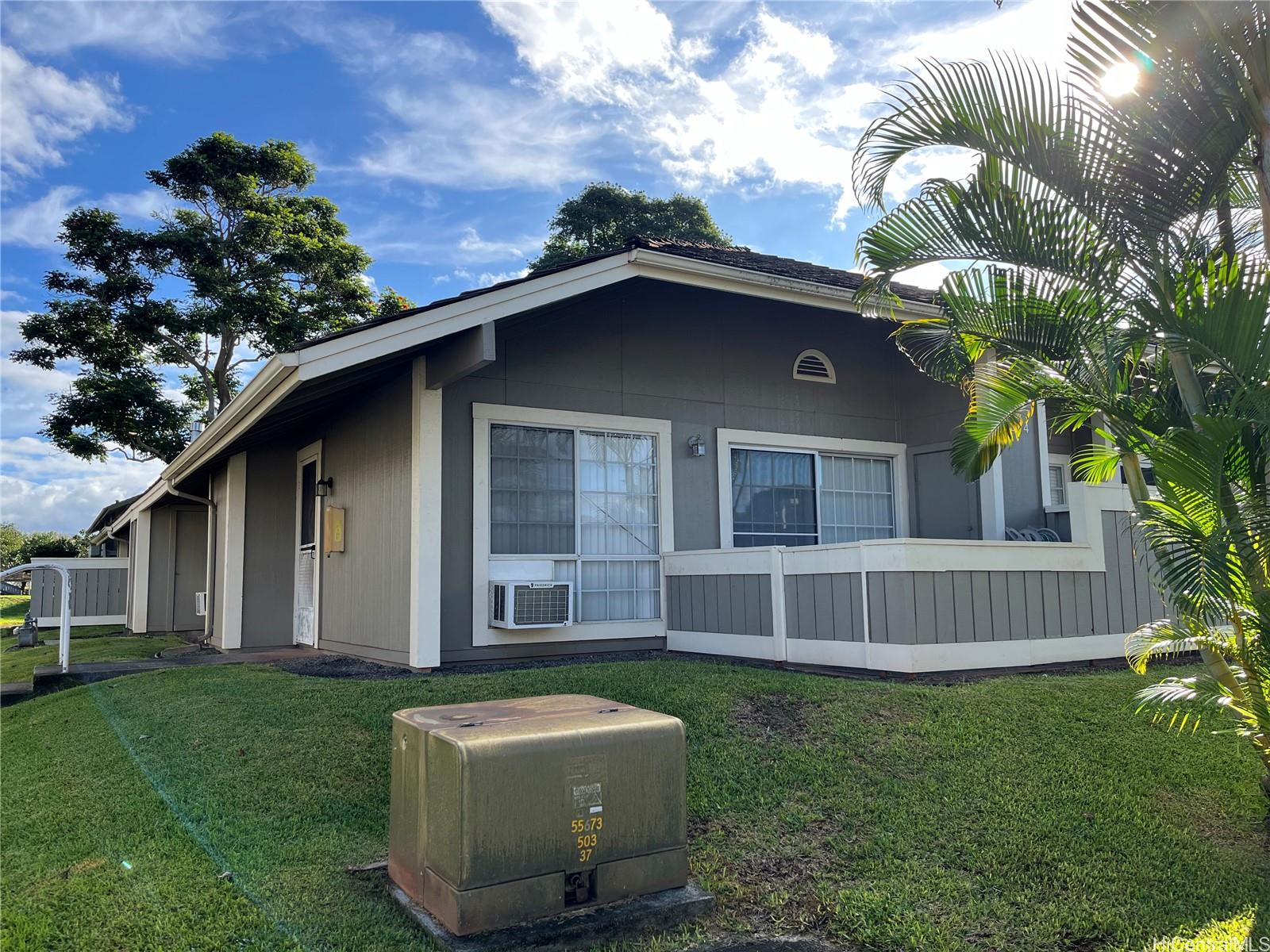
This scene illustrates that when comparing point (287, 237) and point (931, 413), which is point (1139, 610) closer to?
point (931, 413)

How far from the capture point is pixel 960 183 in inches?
196

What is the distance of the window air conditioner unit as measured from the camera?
26.1 feet

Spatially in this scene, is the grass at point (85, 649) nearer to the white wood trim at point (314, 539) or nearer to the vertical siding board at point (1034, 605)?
the white wood trim at point (314, 539)

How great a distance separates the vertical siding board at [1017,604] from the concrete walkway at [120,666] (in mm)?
7110

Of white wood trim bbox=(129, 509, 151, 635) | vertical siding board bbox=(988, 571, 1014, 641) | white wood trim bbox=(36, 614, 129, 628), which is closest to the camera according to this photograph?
vertical siding board bbox=(988, 571, 1014, 641)

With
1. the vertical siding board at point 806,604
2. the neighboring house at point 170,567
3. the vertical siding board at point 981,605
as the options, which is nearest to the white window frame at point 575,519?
the vertical siding board at point 806,604

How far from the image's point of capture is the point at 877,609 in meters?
6.67

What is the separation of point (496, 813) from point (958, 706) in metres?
3.56

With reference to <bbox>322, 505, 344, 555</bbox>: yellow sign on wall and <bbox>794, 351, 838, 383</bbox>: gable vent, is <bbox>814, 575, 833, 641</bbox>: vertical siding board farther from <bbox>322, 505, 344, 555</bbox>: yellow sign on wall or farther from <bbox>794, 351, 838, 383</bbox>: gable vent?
<bbox>322, 505, 344, 555</bbox>: yellow sign on wall

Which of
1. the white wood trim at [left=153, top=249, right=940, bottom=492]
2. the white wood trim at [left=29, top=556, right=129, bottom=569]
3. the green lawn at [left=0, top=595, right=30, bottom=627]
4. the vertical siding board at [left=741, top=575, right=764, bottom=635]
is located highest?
the white wood trim at [left=153, top=249, right=940, bottom=492]

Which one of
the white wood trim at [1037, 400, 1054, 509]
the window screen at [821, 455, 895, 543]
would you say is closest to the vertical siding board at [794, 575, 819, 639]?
the window screen at [821, 455, 895, 543]

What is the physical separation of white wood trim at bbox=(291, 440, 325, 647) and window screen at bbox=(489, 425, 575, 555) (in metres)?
3.65

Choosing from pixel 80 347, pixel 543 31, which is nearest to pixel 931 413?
pixel 543 31

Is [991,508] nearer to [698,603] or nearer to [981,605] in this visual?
[981,605]
